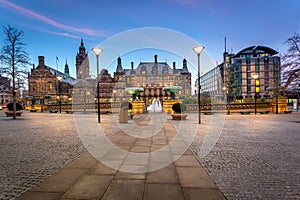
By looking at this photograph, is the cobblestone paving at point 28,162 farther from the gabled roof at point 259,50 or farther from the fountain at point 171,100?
the gabled roof at point 259,50

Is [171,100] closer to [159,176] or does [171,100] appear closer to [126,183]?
[159,176]

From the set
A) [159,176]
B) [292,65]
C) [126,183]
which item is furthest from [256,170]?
[292,65]

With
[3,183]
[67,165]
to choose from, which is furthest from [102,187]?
[3,183]

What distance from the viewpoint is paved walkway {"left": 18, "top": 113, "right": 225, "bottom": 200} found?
3203mm

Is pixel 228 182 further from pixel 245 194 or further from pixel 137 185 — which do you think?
pixel 137 185

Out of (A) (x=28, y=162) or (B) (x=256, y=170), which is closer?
(B) (x=256, y=170)

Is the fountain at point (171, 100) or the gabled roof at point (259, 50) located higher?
the gabled roof at point (259, 50)

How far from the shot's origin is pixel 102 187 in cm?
351

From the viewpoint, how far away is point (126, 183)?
370 centimetres

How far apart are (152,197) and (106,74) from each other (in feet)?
320

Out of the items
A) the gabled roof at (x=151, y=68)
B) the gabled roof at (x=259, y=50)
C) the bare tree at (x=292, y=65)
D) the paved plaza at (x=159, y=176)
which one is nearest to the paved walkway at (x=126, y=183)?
the paved plaza at (x=159, y=176)

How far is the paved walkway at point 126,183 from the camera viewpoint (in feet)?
10.5

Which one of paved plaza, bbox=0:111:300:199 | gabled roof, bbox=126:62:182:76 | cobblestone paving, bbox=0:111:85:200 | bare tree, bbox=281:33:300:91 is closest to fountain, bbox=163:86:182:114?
bare tree, bbox=281:33:300:91

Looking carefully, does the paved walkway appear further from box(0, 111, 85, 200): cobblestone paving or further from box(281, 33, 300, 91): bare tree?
box(281, 33, 300, 91): bare tree
